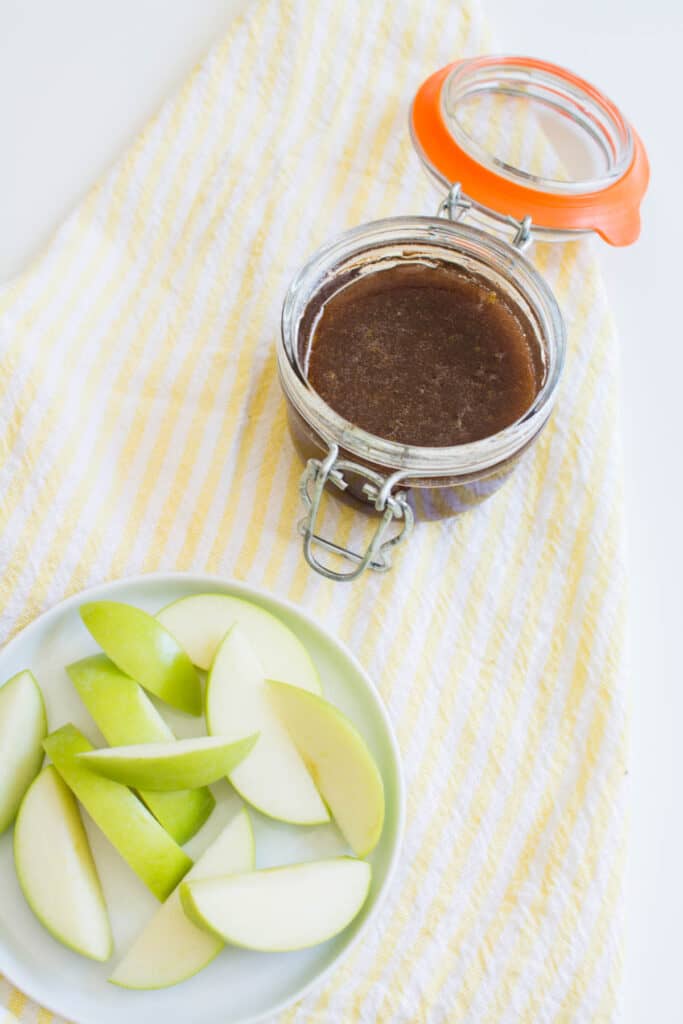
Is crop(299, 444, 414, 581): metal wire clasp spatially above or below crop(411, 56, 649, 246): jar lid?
below

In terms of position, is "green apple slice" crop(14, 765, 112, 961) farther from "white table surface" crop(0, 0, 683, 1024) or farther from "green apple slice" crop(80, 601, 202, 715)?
"white table surface" crop(0, 0, 683, 1024)

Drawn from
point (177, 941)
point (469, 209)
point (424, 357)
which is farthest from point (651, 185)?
point (177, 941)

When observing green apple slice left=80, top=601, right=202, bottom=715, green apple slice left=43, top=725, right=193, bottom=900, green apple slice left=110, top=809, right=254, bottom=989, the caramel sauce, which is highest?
the caramel sauce

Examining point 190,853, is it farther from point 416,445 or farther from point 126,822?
point 416,445

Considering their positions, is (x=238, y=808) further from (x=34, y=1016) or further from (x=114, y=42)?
(x=114, y=42)

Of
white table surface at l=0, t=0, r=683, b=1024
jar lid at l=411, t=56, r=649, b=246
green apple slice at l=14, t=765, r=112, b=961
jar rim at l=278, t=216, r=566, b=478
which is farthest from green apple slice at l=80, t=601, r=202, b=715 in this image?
jar lid at l=411, t=56, r=649, b=246

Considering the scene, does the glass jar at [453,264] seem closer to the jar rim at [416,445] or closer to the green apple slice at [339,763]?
the jar rim at [416,445]

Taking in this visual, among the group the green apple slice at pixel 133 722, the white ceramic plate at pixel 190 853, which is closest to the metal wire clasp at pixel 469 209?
the white ceramic plate at pixel 190 853
